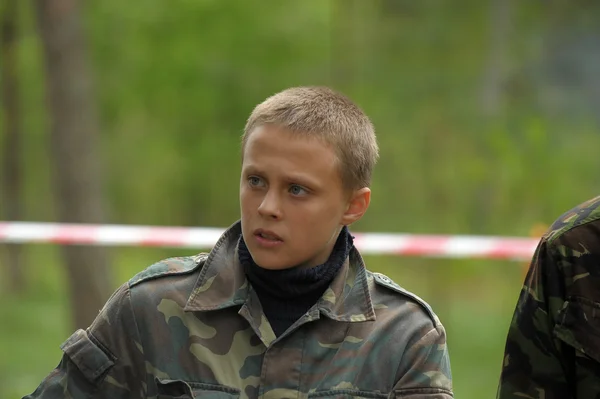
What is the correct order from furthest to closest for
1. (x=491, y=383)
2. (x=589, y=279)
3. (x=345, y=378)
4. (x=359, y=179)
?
1. (x=491, y=383)
2. (x=359, y=179)
3. (x=345, y=378)
4. (x=589, y=279)

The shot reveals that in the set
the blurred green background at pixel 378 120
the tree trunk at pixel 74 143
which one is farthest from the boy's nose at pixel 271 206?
the tree trunk at pixel 74 143

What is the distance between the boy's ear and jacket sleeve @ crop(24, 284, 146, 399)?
65cm

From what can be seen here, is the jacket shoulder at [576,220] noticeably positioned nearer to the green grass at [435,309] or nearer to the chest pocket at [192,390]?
the chest pocket at [192,390]

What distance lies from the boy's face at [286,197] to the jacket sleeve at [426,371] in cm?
38

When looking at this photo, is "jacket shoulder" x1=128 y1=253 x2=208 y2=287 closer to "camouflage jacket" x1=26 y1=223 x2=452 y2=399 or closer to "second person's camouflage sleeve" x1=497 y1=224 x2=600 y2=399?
"camouflage jacket" x1=26 y1=223 x2=452 y2=399

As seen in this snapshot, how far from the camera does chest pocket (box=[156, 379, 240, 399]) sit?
2.67m

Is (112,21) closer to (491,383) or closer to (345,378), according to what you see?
(491,383)

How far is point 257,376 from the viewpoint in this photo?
2.71m

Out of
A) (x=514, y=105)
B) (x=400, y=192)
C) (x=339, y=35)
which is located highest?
(x=339, y=35)

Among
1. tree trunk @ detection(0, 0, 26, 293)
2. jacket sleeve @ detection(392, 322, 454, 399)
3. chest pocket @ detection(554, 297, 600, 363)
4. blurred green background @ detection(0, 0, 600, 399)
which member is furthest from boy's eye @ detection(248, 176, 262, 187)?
tree trunk @ detection(0, 0, 26, 293)

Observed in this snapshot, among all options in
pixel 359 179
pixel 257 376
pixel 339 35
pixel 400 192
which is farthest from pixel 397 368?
pixel 400 192

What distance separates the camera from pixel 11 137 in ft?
45.9

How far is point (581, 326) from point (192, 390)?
100cm

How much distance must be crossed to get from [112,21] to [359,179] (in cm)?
937
